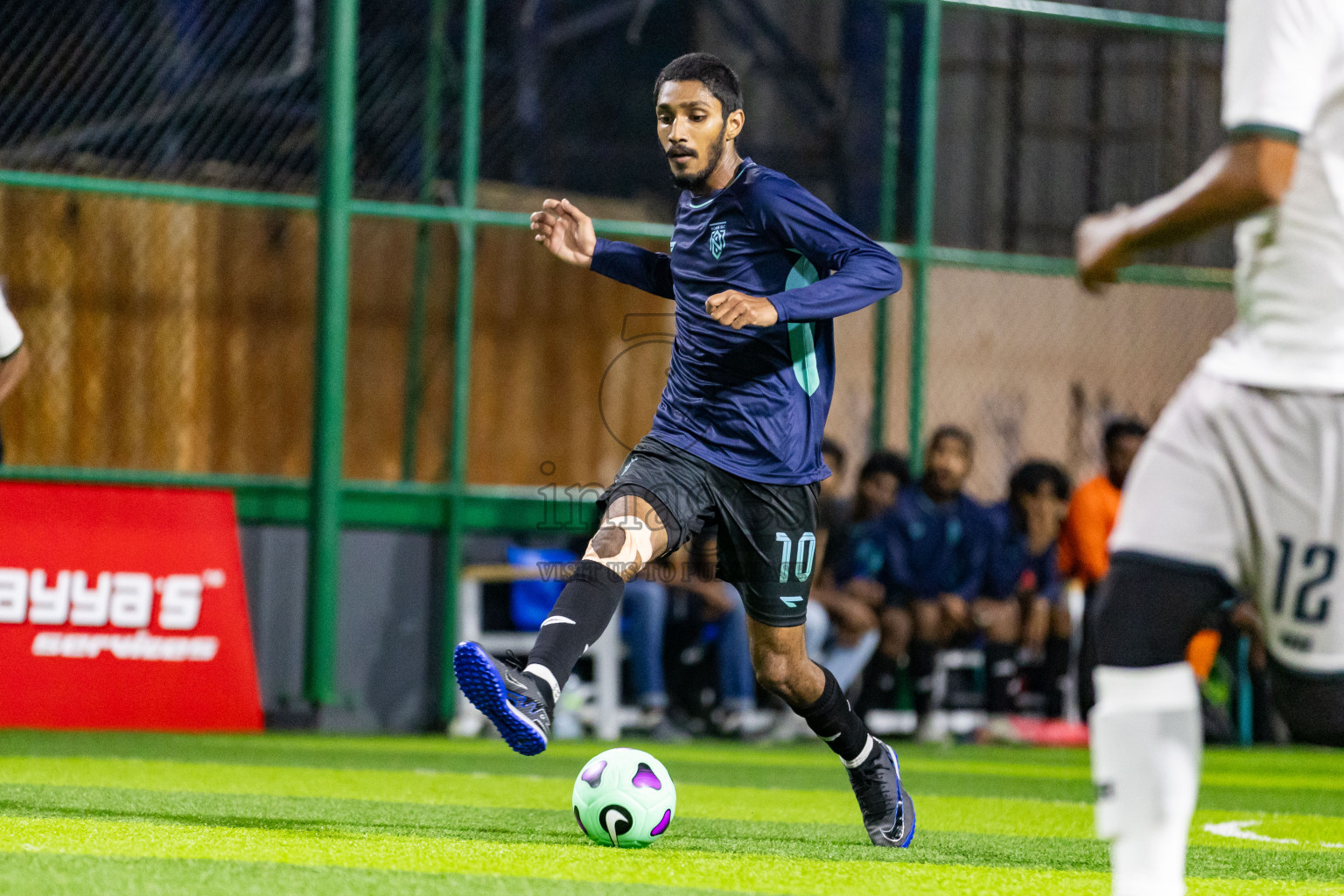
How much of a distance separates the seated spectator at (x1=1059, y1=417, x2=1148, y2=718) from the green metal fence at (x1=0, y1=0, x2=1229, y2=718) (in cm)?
149

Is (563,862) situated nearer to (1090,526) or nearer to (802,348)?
(802,348)

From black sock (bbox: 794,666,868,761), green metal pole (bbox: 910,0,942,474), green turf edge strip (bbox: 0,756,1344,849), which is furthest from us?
green metal pole (bbox: 910,0,942,474)

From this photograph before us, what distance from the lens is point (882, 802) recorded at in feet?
17.0

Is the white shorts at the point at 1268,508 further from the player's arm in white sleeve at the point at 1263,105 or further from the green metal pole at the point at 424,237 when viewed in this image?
the green metal pole at the point at 424,237

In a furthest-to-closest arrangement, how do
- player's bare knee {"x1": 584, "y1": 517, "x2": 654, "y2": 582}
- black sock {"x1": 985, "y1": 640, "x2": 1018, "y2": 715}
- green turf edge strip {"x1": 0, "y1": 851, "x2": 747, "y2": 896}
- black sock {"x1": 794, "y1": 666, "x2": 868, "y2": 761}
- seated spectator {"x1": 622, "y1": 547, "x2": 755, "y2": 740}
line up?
1. black sock {"x1": 985, "y1": 640, "x2": 1018, "y2": 715}
2. seated spectator {"x1": 622, "y1": 547, "x2": 755, "y2": 740}
3. black sock {"x1": 794, "y1": 666, "x2": 868, "y2": 761}
4. player's bare knee {"x1": 584, "y1": 517, "x2": 654, "y2": 582}
5. green turf edge strip {"x1": 0, "y1": 851, "x2": 747, "y2": 896}

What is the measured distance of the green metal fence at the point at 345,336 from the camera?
10906mm

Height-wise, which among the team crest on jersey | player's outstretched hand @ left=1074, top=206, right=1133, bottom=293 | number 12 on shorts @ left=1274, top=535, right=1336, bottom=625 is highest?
the team crest on jersey

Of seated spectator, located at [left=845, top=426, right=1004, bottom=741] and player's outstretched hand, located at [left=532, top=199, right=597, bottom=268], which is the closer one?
player's outstretched hand, located at [left=532, top=199, right=597, bottom=268]

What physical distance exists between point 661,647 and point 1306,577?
322 inches

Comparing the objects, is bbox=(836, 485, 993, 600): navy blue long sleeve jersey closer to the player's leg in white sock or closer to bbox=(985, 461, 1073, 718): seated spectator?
bbox=(985, 461, 1073, 718): seated spectator

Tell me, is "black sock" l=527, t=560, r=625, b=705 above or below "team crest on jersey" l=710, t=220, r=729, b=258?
below

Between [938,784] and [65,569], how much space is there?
4.89 m

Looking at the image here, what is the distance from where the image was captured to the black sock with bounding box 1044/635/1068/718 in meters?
11.3

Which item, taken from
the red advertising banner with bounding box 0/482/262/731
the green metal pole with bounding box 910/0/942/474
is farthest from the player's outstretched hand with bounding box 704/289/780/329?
the green metal pole with bounding box 910/0/942/474
